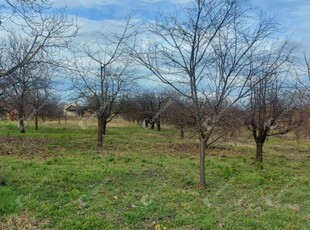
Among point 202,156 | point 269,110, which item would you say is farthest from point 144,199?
point 269,110

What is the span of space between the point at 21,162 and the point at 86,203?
5.47 meters

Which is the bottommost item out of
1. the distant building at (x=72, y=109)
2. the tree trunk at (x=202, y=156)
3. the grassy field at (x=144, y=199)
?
the grassy field at (x=144, y=199)

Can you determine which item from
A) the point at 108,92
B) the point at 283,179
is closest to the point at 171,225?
the point at 283,179

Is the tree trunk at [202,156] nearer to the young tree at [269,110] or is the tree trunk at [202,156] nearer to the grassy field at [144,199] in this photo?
the grassy field at [144,199]

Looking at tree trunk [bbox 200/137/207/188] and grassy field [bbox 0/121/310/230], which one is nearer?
grassy field [bbox 0/121/310/230]

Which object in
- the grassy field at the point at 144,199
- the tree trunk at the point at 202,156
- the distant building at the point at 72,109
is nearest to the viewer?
the grassy field at the point at 144,199

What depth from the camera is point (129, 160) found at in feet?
42.3

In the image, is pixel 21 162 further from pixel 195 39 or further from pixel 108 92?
pixel 108 92

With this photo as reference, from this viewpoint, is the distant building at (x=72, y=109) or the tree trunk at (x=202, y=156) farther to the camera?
the distant building at (x=72, y=109)

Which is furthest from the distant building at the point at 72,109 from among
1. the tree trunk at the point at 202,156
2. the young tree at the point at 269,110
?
the tree trunk at the point at 202,156

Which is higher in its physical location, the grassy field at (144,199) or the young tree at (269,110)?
the young tree at (269,110)

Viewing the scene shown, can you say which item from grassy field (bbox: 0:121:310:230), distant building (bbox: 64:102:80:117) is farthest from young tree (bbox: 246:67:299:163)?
distant building (bbox: 64:102:80:117)

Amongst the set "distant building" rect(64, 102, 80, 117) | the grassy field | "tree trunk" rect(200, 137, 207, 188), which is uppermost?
"distant building" rect(64, 102, 80, 117)

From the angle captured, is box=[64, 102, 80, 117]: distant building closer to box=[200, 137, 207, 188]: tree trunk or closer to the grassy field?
the grassy field
